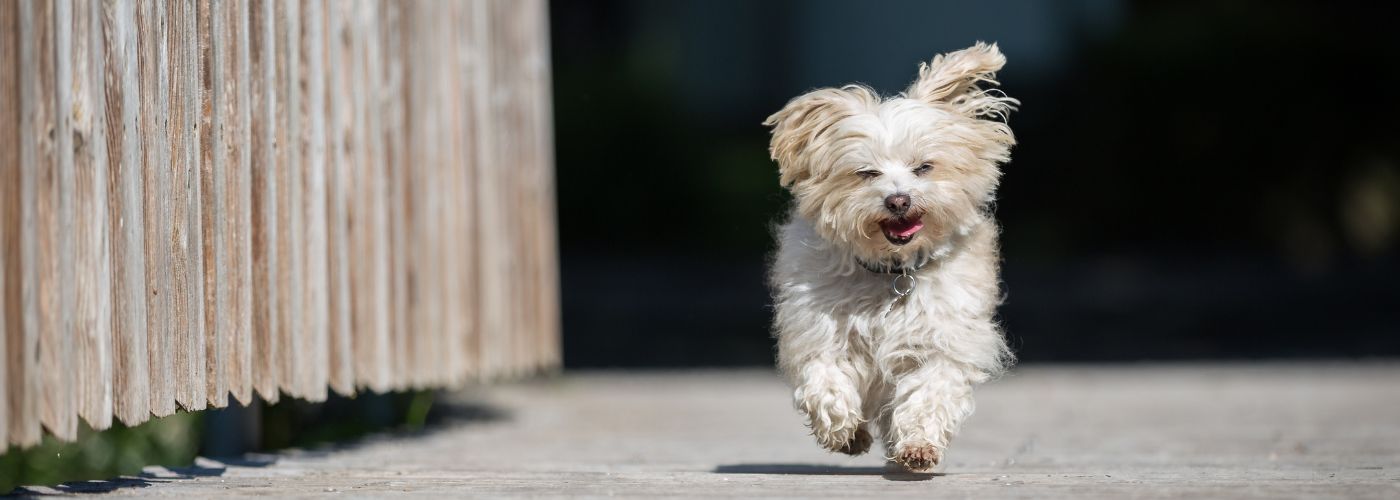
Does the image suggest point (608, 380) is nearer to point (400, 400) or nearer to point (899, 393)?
point (400, 400)

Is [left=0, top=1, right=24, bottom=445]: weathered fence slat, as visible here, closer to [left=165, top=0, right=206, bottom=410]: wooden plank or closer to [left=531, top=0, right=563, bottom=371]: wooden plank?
[left=165, top=0, right=206, bottom=410]: wooden plank

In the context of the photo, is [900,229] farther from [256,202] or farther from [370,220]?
[370,220]

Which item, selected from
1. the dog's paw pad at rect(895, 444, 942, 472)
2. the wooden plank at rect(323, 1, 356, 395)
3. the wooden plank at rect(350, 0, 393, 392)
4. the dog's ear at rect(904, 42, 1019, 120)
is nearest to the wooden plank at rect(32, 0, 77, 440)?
the wooden plank at rect(323, 1, 356, 395)

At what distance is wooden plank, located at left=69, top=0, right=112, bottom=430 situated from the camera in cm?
374

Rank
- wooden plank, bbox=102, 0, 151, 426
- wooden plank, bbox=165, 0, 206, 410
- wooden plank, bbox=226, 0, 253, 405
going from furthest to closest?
wooden plank, bbox=226, 0, 253, 405 → wooden plank, bbox=165, 0, 206, 410 → wooden plank, bbox=102, 0, 151, 426

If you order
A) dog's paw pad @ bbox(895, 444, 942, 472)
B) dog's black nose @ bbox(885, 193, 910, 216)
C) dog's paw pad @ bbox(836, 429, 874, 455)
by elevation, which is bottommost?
dog's paw pad @ bbox(836, 429, 874, 455)

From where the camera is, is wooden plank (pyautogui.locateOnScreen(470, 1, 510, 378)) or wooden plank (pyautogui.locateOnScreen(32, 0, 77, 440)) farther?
wooden plank (pyautogui.locateOnScreen(470, 1, 510, 378))

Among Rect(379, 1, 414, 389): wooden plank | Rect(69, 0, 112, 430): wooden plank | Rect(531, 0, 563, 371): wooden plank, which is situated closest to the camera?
Rect(69, 0, 112, 430): wooden plank

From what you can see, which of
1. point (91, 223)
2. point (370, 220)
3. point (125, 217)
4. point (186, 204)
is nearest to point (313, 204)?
point (370, 220)

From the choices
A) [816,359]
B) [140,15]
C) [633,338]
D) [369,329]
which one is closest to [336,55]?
[369,329]

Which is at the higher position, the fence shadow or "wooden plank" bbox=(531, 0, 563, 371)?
"wooden plank" bbox=(531, 0, 563, 371)

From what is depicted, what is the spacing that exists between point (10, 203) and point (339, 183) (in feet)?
6.53

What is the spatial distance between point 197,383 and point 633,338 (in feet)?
32.2

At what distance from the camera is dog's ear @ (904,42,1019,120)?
4867mm
